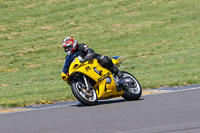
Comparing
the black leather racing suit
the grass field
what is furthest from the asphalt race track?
the grass field

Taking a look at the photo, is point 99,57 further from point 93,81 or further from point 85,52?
point 93,81

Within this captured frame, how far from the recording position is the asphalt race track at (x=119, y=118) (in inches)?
273

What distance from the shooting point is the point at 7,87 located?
16.2 meters

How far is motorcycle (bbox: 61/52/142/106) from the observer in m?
10.1

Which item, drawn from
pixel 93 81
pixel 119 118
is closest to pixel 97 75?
pixel 93 81

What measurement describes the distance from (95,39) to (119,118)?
66.3 ft

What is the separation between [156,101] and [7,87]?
25.3 ft

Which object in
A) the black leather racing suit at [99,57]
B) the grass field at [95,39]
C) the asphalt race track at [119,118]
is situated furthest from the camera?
the grass field at [95,39]

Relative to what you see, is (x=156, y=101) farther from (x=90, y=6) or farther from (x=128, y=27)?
(x=90, y=6)

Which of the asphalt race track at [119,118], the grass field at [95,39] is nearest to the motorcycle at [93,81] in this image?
the asphalt race track at [119,118]

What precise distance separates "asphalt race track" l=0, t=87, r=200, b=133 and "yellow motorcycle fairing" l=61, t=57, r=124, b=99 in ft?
1.21

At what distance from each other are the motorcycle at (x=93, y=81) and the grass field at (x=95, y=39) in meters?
1.73

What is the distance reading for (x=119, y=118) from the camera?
7918mm

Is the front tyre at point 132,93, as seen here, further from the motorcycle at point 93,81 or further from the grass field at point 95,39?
the grass field at point 95,39
